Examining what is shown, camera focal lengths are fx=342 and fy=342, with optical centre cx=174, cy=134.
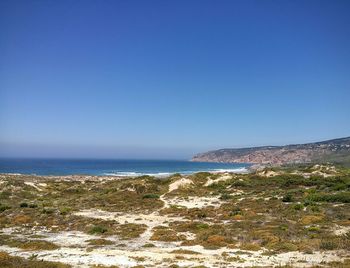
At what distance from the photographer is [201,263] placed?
829 inches

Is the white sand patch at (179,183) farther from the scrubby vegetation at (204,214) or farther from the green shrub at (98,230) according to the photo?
the green shrub at (98,230)

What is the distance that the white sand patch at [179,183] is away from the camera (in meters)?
68.2

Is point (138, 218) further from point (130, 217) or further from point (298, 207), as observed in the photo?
point (298, 207)

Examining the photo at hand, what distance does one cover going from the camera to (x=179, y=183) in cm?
7069

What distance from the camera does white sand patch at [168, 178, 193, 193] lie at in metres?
68.2

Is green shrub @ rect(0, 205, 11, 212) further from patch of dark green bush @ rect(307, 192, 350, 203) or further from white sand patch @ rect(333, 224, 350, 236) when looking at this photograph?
patch of dark green bush @ rect(307, 192, 350, 203)

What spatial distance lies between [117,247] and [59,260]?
563 cm

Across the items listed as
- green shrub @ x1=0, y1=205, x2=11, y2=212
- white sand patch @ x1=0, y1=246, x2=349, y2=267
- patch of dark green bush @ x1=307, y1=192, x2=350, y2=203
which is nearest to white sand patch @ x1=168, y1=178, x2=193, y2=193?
patch of dark green bush @ x1=307, y1=192, x2=350, y2=203

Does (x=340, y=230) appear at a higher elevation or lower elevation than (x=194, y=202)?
higher

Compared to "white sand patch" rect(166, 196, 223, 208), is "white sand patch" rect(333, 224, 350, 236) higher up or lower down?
higher up

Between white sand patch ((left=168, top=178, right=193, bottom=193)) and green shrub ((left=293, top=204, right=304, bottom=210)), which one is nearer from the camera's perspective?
green shrub ((left=293, top=204, right=304, bottom=210))

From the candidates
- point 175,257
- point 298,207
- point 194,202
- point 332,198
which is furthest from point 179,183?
point 175,257

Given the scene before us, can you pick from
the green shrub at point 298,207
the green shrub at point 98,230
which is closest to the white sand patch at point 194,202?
the green shrub at point 298,207

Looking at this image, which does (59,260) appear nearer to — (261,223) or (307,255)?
(307,255)
